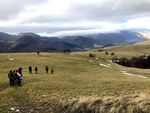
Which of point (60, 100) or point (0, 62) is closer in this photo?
point (60, 100)

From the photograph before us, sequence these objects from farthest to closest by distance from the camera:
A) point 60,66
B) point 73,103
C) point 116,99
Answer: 1. point 60,66
2. point 73,103
3. point 116,99

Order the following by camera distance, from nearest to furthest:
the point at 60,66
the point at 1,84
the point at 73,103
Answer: the point at 73,103 < the point at 1,84 < the point at 60,66

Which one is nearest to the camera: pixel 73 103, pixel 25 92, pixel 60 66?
pixel 73 103

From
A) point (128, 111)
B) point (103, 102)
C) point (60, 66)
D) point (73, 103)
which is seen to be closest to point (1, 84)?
point (73, 103)

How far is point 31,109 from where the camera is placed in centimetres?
3553

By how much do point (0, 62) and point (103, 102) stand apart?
7505cm

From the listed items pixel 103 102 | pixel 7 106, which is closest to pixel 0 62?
pixel 7 106

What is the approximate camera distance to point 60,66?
100 m

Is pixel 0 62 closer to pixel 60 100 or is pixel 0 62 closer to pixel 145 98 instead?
pixel 60 100

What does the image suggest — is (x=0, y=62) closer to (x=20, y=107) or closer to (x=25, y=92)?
(x=25, y=92)

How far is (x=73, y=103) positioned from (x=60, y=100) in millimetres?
3103

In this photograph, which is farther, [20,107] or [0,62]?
[0,62]

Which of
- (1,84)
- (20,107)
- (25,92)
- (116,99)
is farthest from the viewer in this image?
(1,84)

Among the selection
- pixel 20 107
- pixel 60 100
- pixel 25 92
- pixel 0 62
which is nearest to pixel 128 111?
pixel 60 100
